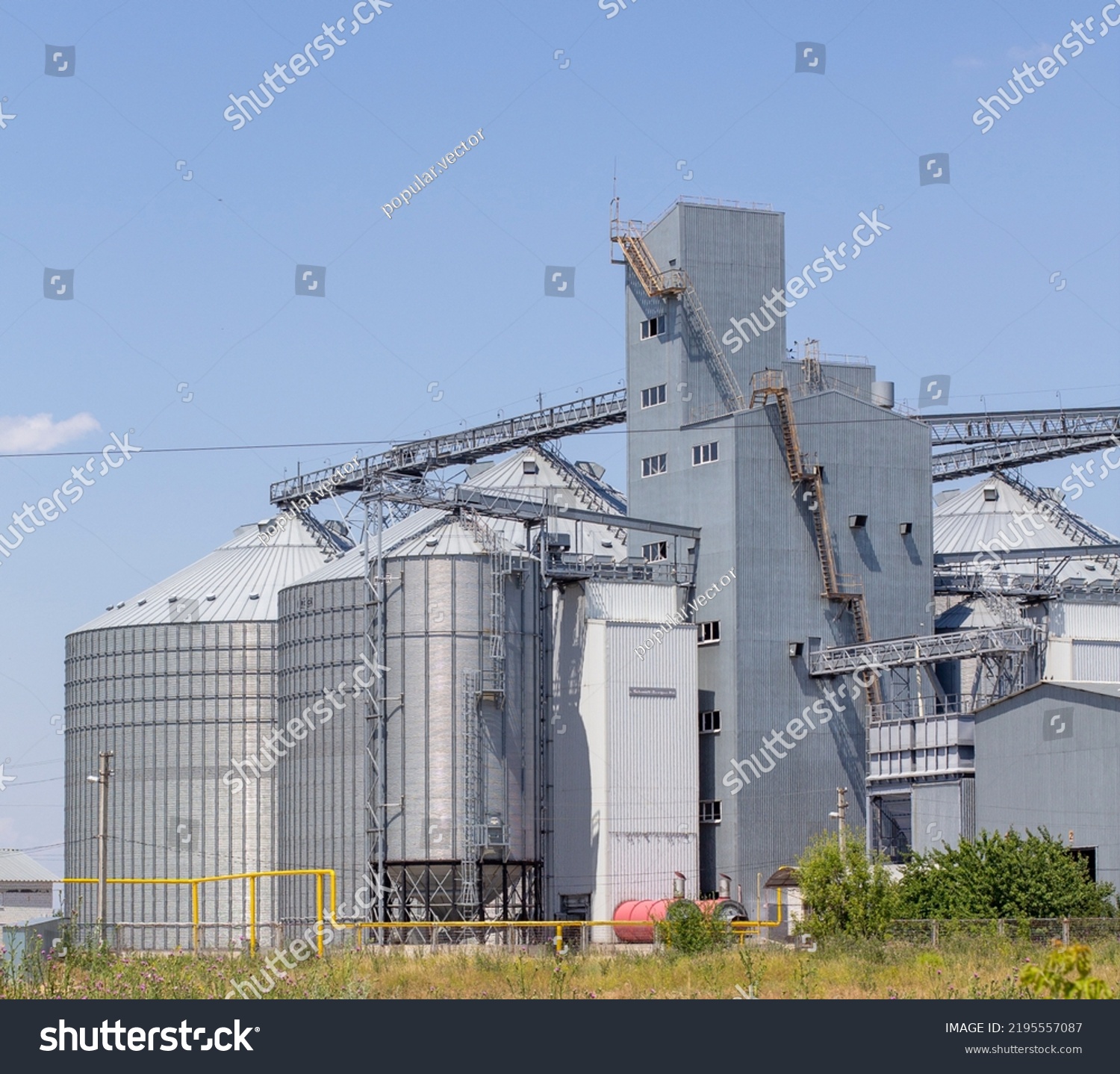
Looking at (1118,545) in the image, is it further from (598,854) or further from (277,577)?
(277,577)

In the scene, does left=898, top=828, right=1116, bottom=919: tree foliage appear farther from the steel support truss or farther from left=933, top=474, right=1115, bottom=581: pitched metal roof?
left=933, top=474, right=1115, bottom=581: pitched metal roof

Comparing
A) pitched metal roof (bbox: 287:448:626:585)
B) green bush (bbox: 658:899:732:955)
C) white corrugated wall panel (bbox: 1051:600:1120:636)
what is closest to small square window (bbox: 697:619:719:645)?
pitched metal roof (bbox: 287:448:626:585)

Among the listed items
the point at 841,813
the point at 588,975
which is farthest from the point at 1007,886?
the point at 588,975

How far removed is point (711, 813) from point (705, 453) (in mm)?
16144

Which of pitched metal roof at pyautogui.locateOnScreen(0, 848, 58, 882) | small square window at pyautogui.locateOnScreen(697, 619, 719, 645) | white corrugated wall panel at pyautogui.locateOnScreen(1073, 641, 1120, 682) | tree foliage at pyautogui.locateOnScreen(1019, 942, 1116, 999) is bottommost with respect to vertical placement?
pitched metal roof at pyautogui.locateOnScreen(0, 848, 58, 882)

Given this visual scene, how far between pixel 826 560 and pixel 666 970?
44.6 metres

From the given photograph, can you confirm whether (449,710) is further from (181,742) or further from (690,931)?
(690,931)

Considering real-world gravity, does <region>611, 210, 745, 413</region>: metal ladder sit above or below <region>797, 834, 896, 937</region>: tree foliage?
above

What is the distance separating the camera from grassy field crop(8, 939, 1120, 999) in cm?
3425

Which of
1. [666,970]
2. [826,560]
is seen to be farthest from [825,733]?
[666,970]

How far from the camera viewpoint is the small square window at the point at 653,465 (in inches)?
3536

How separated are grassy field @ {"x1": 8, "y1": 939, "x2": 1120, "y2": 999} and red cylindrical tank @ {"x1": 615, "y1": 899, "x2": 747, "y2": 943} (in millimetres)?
24871
